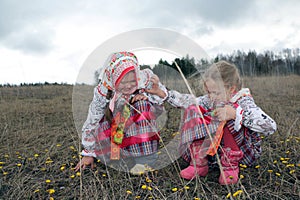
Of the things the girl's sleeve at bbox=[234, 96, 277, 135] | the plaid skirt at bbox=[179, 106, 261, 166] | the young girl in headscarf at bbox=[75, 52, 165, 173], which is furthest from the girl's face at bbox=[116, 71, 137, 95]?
the girl's sleeve at bbox=[234, 96, 277, 135]

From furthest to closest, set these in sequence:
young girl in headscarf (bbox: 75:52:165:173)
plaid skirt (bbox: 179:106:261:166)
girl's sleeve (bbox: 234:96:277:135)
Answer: young girl in headscarf (bbox: 75:52:165:173) → plaid skirt (bbox: 179:106:261:166) → girl's sleeve (bbox: 234:96:277:135)

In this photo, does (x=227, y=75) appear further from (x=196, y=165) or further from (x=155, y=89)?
(x=196, y=165)

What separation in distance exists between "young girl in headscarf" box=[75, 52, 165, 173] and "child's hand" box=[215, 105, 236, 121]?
0.51m

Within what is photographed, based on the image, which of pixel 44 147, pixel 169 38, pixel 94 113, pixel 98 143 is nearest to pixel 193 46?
pixel 169 38

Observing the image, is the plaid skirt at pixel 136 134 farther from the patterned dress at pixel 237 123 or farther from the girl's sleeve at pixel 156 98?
the patterned dress at pixel 237 123

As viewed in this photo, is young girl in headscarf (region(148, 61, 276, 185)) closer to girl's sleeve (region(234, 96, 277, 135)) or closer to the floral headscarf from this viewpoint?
girl's sleeve (region(234, 96, 277, 135))

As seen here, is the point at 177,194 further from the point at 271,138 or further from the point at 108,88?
the point at 271,138

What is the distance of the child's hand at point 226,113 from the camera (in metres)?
1.84

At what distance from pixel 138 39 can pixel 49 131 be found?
98.5 inches

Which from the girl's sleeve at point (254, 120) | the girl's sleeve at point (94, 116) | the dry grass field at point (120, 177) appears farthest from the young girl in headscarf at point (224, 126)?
the girl's sleeve at point (94, 116)

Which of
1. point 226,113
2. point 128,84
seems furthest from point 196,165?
point 128,84

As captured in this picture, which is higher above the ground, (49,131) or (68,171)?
(49,131)

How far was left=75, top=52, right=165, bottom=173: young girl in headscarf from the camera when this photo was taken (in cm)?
207

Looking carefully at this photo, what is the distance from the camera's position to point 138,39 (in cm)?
190
